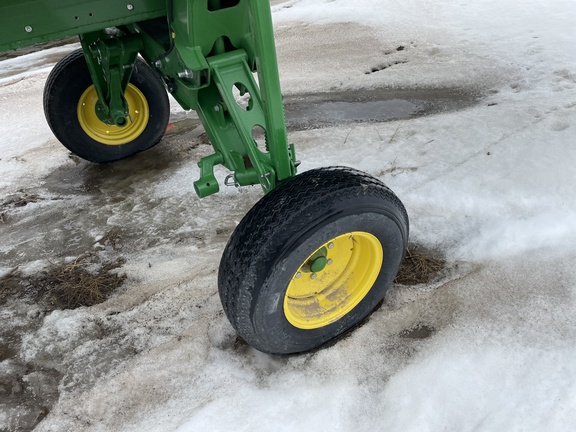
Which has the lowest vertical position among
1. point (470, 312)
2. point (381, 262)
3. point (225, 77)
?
point (470, 312)

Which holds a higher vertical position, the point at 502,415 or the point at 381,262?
the point at 381,262

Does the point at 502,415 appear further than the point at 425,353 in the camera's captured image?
No

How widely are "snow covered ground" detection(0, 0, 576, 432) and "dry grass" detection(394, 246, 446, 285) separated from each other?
2.1 inches

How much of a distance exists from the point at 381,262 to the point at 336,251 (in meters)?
0.19

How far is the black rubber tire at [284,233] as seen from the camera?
1817mm

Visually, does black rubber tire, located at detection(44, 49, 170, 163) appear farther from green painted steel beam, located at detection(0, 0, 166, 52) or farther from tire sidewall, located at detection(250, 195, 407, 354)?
tire sidewall, located at detection(250, 195, 407, 354)

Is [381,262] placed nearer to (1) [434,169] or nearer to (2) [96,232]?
(1) [434,169]

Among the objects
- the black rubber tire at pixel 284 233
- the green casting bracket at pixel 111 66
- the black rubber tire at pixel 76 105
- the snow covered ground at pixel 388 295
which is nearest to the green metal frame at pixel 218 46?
the black rubber tire at pixel 284 233

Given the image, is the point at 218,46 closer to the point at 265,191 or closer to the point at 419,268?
the point at 265,191

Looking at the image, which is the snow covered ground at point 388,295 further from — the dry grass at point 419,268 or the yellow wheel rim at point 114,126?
the yellow wheel rim at point 114,126

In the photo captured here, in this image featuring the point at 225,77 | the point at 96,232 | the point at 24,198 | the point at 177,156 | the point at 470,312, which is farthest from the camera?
the point at 177,156

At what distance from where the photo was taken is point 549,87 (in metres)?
4.01

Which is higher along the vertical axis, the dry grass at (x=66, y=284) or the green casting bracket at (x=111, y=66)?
the green casting bracket at (x=111, y=66)

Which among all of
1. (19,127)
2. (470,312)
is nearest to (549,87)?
(470,312)
